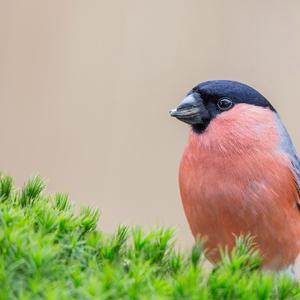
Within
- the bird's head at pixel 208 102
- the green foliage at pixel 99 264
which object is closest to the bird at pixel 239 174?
the bird's head at pixel 208 102

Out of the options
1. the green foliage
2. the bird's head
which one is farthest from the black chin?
the green foliage

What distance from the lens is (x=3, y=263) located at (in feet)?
5.08

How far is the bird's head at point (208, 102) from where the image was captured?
2.86 metres

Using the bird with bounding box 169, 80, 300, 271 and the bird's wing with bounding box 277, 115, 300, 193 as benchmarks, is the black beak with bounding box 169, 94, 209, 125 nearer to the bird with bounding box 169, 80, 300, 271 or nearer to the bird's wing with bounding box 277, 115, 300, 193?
the bird with bounding box 169, 80, 300, 271

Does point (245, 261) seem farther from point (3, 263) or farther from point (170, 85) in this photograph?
point (170, 85)

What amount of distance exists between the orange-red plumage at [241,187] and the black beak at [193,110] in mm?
49

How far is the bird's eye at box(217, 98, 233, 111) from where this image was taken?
113 inches

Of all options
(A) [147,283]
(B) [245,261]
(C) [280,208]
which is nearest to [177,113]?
(C) [280,208]

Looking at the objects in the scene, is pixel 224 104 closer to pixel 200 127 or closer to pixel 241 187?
pixel 200 127

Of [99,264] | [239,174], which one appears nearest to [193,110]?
[239,174]

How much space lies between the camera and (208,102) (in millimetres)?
2877

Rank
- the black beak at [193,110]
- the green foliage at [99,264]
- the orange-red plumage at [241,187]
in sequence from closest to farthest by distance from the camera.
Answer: the green foliage at [99,264] → the orange-red plumage at [241,187] → the black beak at [193,110]

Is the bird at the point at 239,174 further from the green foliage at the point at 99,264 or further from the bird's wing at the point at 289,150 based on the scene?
the green foliage at the point at 99,264

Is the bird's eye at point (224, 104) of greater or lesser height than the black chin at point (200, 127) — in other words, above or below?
above
